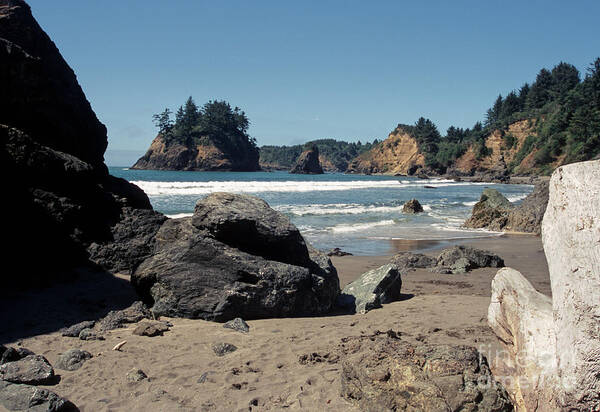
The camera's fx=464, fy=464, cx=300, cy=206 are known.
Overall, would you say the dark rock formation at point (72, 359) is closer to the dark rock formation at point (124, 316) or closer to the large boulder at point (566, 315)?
the dark rock formation at point (124, 316)

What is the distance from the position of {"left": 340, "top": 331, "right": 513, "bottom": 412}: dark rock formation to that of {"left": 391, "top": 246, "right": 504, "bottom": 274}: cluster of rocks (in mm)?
5807

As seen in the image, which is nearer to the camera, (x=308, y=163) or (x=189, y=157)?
(x=189, y=157)

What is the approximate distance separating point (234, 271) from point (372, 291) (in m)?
1.91

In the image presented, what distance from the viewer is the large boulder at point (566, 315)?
216 cm

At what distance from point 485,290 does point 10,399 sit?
6.16 m

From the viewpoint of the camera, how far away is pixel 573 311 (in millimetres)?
2242

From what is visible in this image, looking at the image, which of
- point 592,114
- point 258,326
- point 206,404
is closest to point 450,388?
point 206,404

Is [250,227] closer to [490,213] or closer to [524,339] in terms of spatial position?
[524,339]

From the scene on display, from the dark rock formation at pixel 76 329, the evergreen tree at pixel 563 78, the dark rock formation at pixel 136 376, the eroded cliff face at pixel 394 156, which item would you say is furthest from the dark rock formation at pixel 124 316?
the eroded cliff face at pixel 394 156

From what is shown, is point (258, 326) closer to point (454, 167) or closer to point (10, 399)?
point (10, 399)

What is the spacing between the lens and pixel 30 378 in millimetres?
3477

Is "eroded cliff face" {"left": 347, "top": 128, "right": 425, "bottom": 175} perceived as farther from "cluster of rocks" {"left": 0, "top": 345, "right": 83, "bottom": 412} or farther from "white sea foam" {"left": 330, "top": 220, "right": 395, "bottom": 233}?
"cluster of rocks" {"left": 0, "top": 345, "right": 83, "bottom": 412}

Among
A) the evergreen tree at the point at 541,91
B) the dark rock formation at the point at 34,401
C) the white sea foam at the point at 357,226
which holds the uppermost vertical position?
the evergreen tree at the point at 541,91

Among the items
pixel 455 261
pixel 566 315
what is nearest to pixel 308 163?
pixel 455 261
